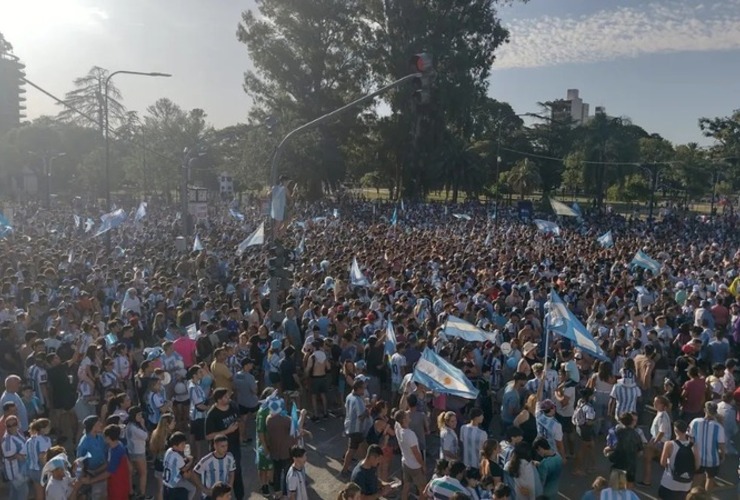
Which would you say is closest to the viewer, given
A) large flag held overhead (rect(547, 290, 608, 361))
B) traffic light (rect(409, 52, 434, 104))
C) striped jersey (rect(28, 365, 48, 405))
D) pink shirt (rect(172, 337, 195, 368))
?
striped jersey (rect(28, 365, 48, 405))

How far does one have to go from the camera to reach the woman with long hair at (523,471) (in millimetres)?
6820

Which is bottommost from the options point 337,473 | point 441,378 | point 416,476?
point 337,473

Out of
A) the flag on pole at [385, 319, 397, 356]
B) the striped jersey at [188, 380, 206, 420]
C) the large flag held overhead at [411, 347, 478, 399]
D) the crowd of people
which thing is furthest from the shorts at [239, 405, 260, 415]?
the large flag held overhead at [411, 347, 478, 399]

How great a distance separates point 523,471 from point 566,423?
2.80m

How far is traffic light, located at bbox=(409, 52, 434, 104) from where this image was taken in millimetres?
10391

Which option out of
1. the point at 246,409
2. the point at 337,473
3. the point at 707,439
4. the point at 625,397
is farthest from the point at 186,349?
the point at 707,439

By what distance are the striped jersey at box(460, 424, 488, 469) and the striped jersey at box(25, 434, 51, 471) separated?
4901 mm

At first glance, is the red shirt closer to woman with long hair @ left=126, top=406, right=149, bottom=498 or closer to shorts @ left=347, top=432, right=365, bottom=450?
shorts @ left=347, top=432, right=365, bottom=450

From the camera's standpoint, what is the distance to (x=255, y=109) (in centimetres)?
5103

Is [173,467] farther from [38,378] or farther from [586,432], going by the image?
[586,432]

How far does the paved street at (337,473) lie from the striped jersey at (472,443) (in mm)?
1734

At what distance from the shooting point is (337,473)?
920 cm

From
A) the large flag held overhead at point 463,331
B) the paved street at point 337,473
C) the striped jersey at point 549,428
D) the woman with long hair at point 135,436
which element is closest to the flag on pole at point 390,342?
the large flag held overhead at point 463,331

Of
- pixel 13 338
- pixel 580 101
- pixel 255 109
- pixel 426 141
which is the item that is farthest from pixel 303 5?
pixel 580 101
